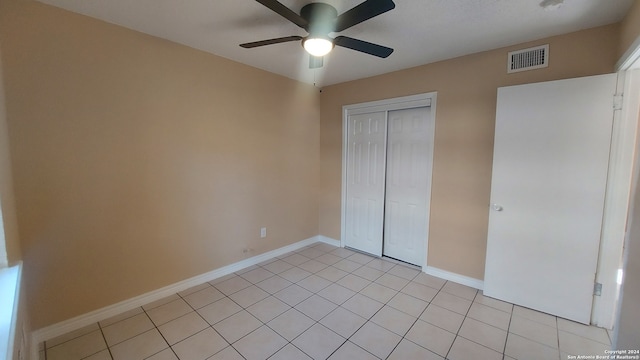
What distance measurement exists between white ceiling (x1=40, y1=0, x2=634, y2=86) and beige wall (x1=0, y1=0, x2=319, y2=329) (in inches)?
9.5

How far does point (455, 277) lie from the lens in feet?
9.23

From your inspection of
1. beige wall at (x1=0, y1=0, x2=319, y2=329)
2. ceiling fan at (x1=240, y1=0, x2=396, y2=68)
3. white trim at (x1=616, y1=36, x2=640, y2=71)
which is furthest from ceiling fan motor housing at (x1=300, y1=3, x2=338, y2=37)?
white trim at (x1=616, y1=36, x2=640, y2=71)

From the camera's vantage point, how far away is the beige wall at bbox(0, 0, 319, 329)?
5.87 ft

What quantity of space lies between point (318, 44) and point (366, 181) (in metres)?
2.14

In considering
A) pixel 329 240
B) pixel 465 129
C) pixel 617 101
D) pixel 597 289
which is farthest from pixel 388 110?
pixel 597 289

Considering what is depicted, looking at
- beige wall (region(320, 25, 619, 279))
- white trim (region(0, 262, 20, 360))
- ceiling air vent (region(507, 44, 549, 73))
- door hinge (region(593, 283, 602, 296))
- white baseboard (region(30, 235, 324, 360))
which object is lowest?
white baseboard (region(30, 235, 324, 360))

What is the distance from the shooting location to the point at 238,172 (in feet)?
9.78

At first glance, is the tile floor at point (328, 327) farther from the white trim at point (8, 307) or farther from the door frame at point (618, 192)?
the white trim at point (8, 307)

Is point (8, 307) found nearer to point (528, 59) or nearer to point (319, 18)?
point (319, 18)

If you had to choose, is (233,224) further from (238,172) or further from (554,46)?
(554,46)

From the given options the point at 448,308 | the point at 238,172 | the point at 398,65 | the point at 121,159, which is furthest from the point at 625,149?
the point at 121,159

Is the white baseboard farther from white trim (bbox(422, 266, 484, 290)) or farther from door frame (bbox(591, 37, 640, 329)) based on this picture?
door frame (bbox(591, 37, 640, 329))

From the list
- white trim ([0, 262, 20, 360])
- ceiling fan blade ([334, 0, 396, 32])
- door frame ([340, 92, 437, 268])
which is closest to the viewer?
Answer: white trim ([0, 262, 20, 360])

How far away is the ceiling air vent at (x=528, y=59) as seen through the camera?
7.32 feet
